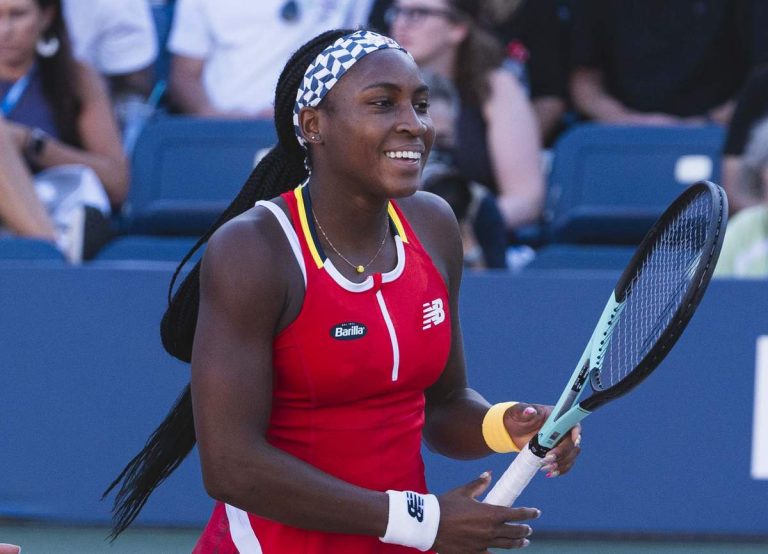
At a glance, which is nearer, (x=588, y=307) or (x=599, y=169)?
(x=588, y=307)

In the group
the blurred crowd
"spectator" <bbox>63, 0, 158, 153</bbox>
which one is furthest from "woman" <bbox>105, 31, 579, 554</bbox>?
"spectator" <bbox>63, 0, 158, 153</bbox>

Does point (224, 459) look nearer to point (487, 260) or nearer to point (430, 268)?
point (430, 268)

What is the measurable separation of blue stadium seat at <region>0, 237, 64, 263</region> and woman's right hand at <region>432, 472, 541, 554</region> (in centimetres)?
258

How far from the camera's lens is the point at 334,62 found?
7.41 ft

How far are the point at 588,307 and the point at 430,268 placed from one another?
76.3 inches

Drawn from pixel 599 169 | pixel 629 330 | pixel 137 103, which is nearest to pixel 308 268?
pixel 629 330

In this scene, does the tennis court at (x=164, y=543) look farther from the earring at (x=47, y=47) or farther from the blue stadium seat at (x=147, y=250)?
the earring at (x=47, y=47)

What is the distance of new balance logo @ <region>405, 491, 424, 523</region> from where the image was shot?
2.16 meters

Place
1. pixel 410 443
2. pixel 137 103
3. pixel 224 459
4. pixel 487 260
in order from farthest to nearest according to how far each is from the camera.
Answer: pixel 137 103 → pixel 487 260 → pixel 410 443 → pixel 224 459

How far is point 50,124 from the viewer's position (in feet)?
17.3

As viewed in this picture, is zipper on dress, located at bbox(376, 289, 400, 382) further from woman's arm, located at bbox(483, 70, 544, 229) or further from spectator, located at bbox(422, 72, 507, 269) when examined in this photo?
woman's arm, located at bbox(483, 70, 544, 229)

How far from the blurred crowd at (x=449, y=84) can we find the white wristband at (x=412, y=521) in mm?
2577

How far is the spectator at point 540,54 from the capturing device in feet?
18.8

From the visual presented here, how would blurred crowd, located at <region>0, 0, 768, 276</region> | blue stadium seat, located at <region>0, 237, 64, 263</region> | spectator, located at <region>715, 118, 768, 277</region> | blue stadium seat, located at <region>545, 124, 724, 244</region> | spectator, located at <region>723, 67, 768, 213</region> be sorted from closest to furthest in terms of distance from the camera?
blue stadium seat, located at <region>0, 237, 64, 263</region> → spectator, located at <region>715, 118, 768, 277</region> → blurred crowd, located at <region>0, 0, 768, 276</region> → spectator, located at <region>723, 67, 768, 213</region> → blue stadium seat, located at <region>545, 124, 724, 244</region>
